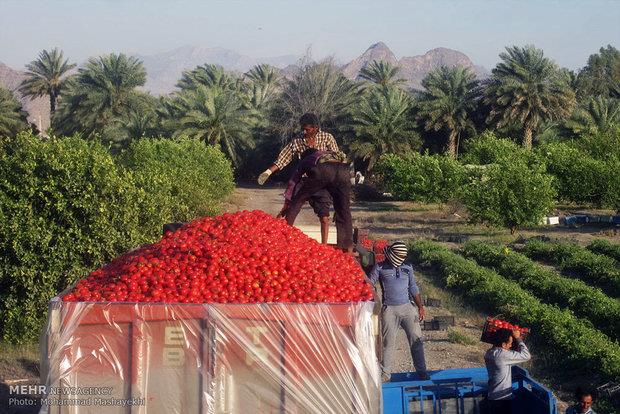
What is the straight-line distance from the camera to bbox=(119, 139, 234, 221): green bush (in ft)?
52.7

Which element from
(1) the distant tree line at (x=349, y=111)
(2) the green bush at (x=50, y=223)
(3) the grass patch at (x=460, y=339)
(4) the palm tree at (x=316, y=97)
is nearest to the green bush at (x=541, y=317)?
(3) the grass patch at (x=460, y=339)

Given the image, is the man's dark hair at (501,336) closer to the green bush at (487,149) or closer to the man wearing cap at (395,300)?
the man wearing cap at (395,300)

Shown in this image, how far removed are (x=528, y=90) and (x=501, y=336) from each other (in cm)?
3698

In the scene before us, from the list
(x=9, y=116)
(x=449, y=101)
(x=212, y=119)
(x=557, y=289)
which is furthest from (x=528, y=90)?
(x=9, y=116)

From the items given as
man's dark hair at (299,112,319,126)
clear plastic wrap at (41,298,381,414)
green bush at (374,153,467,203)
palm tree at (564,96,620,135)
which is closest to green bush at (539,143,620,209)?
green bush at (374,153,467,203)

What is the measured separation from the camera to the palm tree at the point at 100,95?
151 feet

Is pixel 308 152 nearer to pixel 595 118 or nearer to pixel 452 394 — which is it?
pixel 452 394

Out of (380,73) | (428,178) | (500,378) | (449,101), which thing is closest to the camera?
(500,378)

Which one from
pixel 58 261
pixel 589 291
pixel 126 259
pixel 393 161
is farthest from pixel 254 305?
pixel 393 161

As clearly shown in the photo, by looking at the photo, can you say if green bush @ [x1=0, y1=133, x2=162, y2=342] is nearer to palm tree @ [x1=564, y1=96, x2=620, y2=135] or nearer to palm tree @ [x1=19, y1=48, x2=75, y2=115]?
palm tree @ [x1=564, y1=96, x2=620, y2=135]

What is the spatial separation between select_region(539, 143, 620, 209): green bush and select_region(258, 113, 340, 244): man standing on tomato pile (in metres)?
26.0

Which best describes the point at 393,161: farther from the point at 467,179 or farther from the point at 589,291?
the point at 589,291

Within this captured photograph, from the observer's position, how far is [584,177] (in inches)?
1271

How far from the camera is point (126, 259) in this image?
18.9ft
